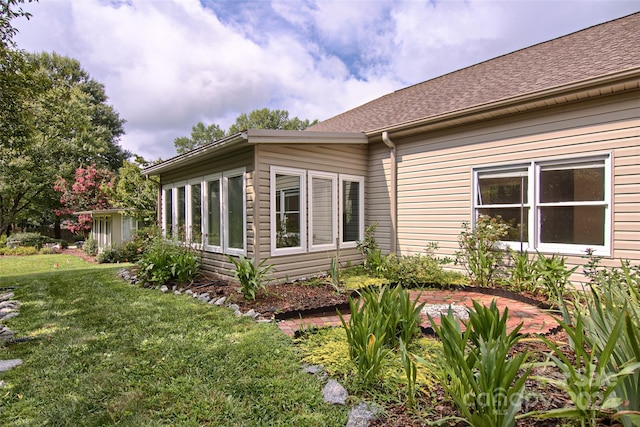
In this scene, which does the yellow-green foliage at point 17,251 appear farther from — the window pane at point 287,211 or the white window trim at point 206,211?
the window pane at point 287,211

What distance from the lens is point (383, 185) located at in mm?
7539

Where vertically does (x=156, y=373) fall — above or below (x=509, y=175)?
below

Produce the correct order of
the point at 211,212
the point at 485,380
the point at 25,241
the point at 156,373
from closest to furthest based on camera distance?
the point at 485,380 < the point at 156,373 < the point at 211,212 < the point at 25,241

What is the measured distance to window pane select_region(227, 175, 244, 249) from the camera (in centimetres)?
627

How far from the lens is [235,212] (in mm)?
6449

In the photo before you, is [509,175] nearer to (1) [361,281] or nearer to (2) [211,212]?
(1) [361,281]

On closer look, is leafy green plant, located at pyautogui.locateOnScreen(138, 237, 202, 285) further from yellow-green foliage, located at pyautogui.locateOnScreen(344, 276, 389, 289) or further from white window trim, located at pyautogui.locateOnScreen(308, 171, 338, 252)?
yellow-green foliage, located at pyautogui.locateOnScreen(344, 276, 389, 289)

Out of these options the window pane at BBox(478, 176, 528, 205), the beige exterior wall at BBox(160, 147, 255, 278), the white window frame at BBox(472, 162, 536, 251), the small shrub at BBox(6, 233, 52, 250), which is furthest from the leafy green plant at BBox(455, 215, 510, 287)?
the small shrub at BBox(6, 233, 52, 250)

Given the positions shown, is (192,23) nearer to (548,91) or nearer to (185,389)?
(548,91)

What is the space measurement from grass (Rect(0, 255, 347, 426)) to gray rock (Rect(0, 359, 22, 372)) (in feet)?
0.27

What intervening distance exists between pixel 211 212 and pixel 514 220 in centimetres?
604

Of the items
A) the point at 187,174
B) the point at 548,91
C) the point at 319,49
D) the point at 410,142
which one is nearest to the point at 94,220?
the point at 187,174

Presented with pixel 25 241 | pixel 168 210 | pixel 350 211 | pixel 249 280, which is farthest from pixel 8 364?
pixel 25 241

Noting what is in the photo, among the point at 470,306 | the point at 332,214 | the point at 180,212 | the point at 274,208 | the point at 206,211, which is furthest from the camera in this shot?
the point at 180,212
